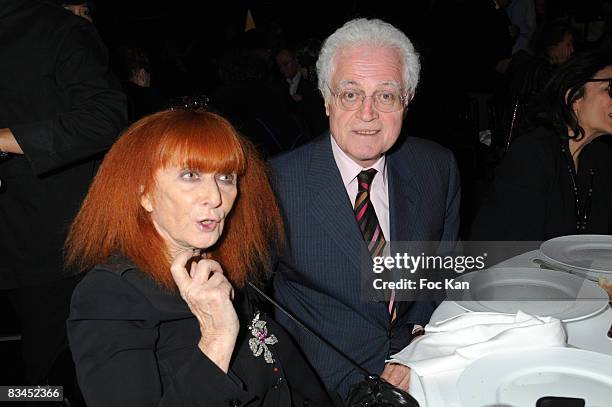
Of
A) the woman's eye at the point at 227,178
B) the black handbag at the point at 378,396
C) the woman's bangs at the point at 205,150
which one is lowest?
the black handbag at the point at 378,396

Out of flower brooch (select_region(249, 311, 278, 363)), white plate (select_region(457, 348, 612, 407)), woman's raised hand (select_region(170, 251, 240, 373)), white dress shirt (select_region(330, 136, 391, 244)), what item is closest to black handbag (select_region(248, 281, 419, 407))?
white plate (select_region(457, 348, 612, 407))

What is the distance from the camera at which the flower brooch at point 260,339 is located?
59.5 inches

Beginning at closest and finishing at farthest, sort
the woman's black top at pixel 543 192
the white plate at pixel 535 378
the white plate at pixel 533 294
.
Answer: the white plate at pixel 535 378 → the white plate at pixel 533 294 → the woman's black top at pixel 543 192

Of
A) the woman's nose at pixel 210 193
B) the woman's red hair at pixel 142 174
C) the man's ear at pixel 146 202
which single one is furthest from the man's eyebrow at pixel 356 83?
the man's ear at pixel 146 202

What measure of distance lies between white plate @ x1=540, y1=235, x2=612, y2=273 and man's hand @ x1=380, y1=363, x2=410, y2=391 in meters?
0.58

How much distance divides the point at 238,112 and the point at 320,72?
184 cm

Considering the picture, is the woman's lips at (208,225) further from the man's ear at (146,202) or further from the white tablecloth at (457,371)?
the white tablecloth at (457,371)

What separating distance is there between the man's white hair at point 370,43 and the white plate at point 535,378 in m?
1.00

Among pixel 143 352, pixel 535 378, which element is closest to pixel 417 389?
pixel 535 378

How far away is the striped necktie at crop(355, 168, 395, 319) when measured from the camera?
1.92 metres

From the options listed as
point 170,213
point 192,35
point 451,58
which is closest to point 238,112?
point 170,213

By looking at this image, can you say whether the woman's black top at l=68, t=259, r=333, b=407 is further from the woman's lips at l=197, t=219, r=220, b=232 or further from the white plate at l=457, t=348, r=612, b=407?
the white plate at l=457, t=348, r=612, b=407

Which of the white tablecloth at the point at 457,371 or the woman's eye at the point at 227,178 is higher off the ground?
the woman's eye at the point at 227,178

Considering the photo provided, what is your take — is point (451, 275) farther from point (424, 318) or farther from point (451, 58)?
point (451, 58)
